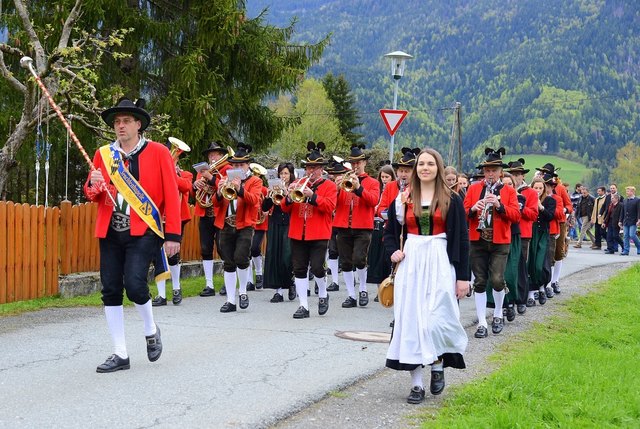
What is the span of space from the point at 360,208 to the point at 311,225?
1.88 metres

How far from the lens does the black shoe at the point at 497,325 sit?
1108 cm

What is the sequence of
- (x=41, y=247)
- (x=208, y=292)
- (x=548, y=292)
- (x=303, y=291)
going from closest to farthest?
(x=303, y=291), (x=41, y=247), (x=208, y=292), (x=548, y=292)

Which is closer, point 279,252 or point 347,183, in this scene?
point 347,183

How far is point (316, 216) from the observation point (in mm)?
11773

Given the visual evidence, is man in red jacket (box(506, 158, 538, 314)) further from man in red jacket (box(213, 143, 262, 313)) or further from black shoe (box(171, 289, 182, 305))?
black shoe (box(171, 289, 182, 305))

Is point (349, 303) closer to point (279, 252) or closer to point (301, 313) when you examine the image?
point (279, 252)

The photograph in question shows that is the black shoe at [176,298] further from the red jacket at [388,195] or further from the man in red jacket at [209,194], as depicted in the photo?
the red jacket at [388,195]

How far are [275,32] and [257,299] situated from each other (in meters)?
11.1

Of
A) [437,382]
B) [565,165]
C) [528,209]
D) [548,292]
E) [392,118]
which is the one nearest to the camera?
[437,382]

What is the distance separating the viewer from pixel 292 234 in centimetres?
1189

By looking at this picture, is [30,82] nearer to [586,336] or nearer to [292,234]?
[292,234]

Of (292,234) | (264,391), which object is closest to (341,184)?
(292,234)

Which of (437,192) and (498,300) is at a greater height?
→ (437,192)

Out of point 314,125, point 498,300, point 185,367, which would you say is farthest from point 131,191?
point 314,125
